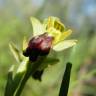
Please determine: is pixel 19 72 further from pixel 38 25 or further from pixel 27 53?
pixel 38 25

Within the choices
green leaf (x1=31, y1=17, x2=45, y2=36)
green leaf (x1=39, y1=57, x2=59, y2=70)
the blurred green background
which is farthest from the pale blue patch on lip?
green leaf (x1=39, y1=57, x2=59, y2=70)

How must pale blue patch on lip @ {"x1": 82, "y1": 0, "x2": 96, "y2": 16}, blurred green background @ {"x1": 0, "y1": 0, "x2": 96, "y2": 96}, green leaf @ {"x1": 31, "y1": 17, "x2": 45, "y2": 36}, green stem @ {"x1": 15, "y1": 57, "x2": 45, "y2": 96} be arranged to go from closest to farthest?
green stem @ {"x1": 15, "y1": 57, "x2": 45, "y2": 96}, green leaf @ {"x1": 31, "y1": 17, "x2": 45, "y2": 36}, blurred green background @ {"x1": 0, "y1": 0, "x2": 96, "y2": 96}, pale blue patch on lip @ {"x1": 82, "y1": 0, "x2": 96, "y2": 16}

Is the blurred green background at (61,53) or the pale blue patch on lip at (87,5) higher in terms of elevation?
the pale blue patch on lip at (87,5)

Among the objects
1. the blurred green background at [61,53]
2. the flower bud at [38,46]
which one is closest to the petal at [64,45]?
the flower bud at [38,46]

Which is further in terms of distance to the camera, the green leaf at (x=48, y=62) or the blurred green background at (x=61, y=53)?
the blurred green background at (x=61, y=53)

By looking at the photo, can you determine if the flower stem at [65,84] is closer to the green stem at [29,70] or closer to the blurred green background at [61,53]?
the green stem at [29,70]

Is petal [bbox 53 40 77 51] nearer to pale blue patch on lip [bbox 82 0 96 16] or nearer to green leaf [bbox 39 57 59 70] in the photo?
green leaf [bbox 39 57 59 70]
